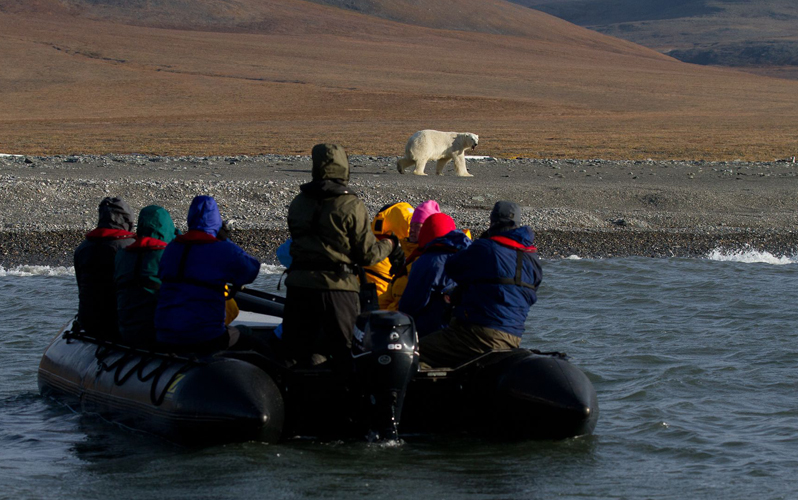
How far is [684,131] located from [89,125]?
2164 centimetres

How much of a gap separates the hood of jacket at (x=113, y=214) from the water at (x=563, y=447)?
1.24 metres

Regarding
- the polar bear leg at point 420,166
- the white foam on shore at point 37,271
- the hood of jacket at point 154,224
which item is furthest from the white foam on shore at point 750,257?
the hood of jacket at point 154,224

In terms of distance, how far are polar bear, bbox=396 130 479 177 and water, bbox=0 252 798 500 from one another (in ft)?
28.1

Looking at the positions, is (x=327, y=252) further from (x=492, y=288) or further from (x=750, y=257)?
(x=750, y=257)

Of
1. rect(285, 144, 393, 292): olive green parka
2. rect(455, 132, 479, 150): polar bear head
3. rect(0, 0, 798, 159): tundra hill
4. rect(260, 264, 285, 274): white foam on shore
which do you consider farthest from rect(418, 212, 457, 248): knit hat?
rect(0, 0, 798, 159): tundra hill

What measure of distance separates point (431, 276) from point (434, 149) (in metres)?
12.7

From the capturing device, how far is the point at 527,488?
514 cm

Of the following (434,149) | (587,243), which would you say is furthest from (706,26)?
(587,243)

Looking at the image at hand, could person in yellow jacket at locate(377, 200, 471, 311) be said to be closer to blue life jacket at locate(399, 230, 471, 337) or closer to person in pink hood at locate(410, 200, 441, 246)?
person in pink hood at locate(410, 200, 441, 246)

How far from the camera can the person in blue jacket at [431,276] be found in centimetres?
589

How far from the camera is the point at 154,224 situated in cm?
599

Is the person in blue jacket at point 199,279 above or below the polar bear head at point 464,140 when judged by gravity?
below

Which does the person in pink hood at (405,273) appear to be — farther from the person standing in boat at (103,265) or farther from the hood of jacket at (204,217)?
the person standing in boat at (103,265)

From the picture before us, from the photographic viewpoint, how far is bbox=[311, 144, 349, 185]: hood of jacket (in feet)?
17.0
